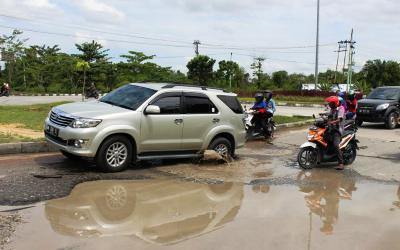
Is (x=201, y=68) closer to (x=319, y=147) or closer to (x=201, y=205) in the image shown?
(x=319, y=147)

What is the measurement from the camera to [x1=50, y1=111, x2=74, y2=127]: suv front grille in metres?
8.42

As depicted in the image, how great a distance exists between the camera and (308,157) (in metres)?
10.4

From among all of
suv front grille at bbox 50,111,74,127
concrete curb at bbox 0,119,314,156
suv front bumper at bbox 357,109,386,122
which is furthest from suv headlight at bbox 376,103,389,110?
suv front grille at bbox 50,111,74,127

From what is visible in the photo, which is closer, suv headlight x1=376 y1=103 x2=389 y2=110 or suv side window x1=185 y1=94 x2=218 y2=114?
suv side window x1=185 y1=94 x2=218 y2=114

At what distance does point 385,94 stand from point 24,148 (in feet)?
50.9

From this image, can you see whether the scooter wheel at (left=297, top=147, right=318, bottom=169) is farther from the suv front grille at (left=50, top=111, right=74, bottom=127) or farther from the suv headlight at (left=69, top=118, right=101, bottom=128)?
the suv front grille at (left=50, top=111, right=74, bottom=127)

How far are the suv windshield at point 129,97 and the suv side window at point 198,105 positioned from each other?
0.79 metres

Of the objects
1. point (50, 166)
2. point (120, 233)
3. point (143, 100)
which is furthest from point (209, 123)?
point (120, 233)

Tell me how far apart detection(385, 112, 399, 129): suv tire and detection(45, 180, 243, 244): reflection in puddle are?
1254cm

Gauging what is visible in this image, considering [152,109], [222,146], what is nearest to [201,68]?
[222,146]

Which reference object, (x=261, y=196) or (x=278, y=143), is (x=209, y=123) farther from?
(x=278, y=143)

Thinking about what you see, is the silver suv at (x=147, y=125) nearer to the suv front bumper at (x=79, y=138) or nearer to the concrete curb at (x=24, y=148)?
the suv front bumper at (x=79, y=138)

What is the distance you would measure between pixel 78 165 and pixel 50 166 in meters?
0.53

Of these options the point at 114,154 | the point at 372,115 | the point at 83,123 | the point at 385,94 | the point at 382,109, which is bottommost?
the point at 114,154
